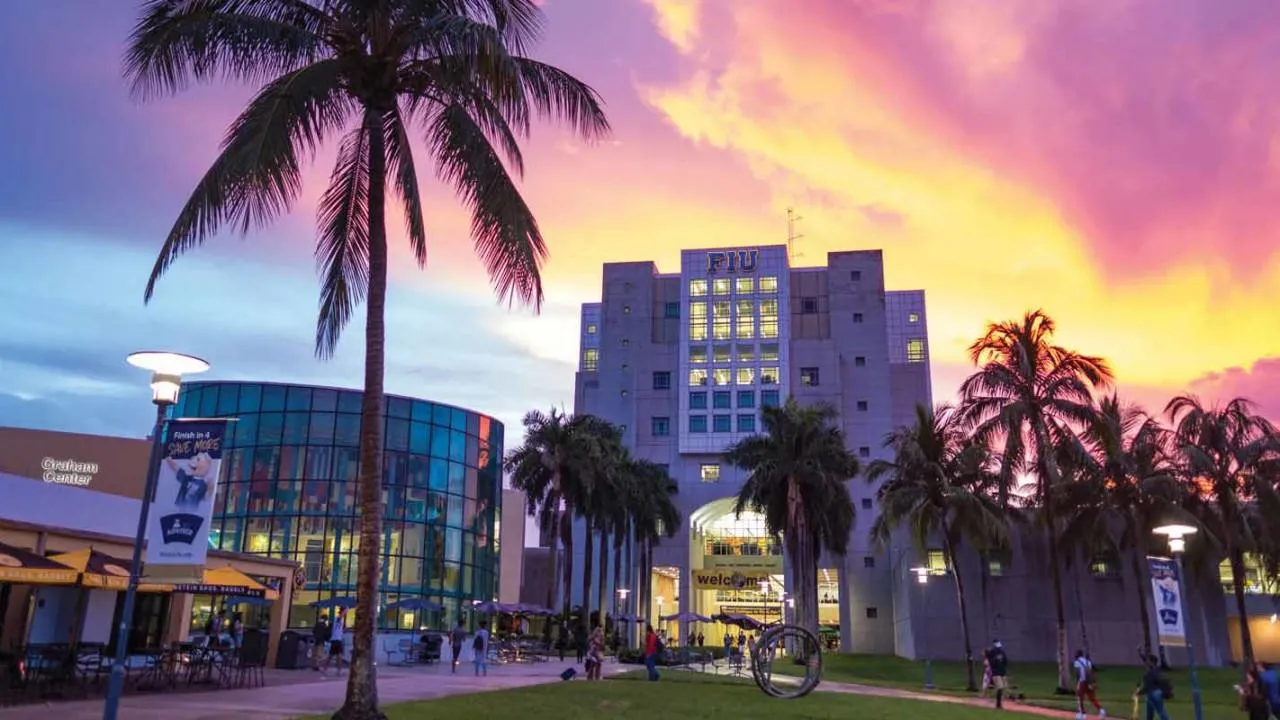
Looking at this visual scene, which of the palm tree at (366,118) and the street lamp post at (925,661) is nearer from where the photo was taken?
the palm tree at (366,118)

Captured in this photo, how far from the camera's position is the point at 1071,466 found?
124 ft

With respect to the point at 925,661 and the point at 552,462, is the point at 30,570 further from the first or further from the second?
the point at 925,661

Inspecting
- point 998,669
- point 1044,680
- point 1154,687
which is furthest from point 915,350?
point 1154,687

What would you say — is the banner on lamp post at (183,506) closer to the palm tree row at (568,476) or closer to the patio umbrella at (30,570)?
the patio umbrella at (30,570)

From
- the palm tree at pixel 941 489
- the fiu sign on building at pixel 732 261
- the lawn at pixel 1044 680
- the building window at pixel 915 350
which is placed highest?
the fiu sign on building at pixel 732 261

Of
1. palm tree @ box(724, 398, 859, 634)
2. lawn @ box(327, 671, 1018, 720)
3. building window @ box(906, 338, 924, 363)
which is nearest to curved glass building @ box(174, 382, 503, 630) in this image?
palm tree @ box(724, 398, 859, 634)

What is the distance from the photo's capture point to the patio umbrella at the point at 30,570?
17.3m

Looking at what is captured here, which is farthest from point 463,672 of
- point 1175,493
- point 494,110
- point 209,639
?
point 1175,493

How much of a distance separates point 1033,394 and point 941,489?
25.7 ft

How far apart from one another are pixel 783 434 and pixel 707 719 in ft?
119

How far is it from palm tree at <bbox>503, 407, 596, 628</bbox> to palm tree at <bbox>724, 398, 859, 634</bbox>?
33.1 ft

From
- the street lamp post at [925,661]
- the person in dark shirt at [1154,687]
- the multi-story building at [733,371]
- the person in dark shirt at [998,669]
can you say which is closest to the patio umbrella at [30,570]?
the person in dark shirt at [1154,687]

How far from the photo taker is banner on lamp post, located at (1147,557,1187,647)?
17.8 meters

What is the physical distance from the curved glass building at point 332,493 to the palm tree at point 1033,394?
35.8 meters
